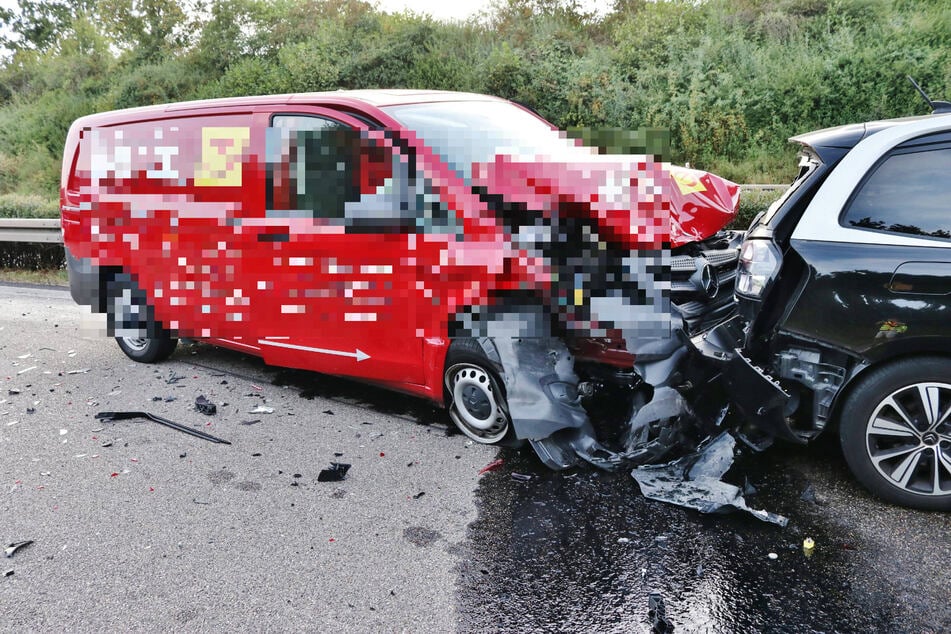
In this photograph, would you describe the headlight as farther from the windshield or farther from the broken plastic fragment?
the broken plastic fragment

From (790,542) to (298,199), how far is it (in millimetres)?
3145

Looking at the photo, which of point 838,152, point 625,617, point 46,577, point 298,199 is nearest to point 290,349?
point 298,199

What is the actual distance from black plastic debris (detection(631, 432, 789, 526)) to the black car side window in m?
1.28

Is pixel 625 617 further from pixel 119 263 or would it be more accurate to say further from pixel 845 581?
pixel 119 263

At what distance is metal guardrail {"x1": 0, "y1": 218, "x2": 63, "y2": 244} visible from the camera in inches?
391

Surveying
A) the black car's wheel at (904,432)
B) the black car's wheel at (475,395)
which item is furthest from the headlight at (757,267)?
the black car's wheel at (475,395)

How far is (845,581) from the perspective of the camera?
284 centimetres

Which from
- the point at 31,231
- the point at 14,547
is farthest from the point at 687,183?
the point at 31,231

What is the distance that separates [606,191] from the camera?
150 inches

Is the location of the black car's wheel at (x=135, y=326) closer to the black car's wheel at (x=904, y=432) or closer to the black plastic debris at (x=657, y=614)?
the black plastic debris at (x=657, y=614)

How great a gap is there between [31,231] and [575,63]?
29.4 ft

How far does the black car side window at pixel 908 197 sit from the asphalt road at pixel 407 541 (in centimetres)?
127

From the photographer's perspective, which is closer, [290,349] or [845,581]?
[845,581]

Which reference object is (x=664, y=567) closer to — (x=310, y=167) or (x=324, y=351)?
(x=324, y=351)
